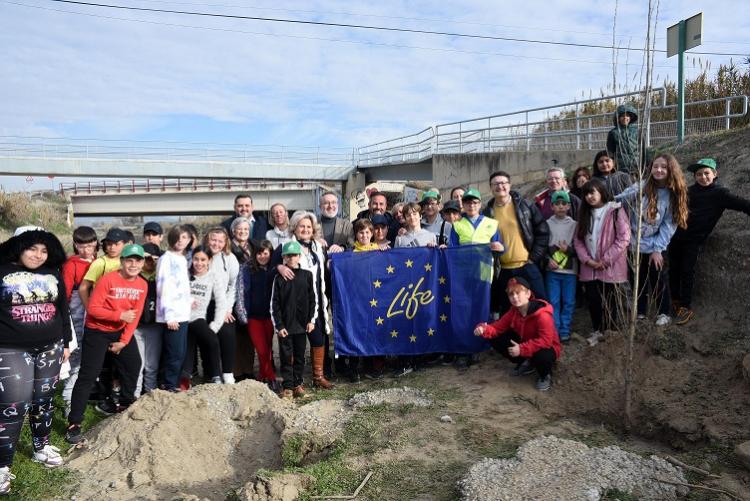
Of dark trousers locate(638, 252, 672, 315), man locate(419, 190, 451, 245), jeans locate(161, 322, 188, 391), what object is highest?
man locate(419, 190, 451, 245)

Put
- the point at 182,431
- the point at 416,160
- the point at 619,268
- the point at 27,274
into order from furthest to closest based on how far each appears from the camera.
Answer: the point at 416,160
the point at 619,268
the point at 182,431
the point at 27,274

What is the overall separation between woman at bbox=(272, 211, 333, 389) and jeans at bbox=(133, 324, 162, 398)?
150cm

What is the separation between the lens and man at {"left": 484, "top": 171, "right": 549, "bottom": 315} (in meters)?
6.10

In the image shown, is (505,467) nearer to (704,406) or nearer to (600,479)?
(600,479)

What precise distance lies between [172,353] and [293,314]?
1.32 metres

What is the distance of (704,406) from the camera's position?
189 inches

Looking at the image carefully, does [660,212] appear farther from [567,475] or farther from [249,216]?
[249,216]

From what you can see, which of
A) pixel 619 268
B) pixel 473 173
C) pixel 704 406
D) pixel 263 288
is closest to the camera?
pixel 704 406

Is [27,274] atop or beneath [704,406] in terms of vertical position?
atop

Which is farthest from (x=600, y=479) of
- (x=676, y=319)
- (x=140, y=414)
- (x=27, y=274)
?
(x=27, y=274)

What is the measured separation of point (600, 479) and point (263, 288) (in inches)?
155

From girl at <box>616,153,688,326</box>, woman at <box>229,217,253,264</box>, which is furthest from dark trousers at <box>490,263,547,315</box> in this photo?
woman at <box>229,217,253,264</box>

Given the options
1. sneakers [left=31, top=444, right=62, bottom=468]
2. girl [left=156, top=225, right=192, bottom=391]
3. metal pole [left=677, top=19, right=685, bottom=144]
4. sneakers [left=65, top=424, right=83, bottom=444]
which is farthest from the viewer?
metal pole [left=677, top=19, right=685, bottom=144]

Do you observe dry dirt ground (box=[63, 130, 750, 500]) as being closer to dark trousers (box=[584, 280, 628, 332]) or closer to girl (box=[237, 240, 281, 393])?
dark trousers (box=[584, 280, 628, 332])
